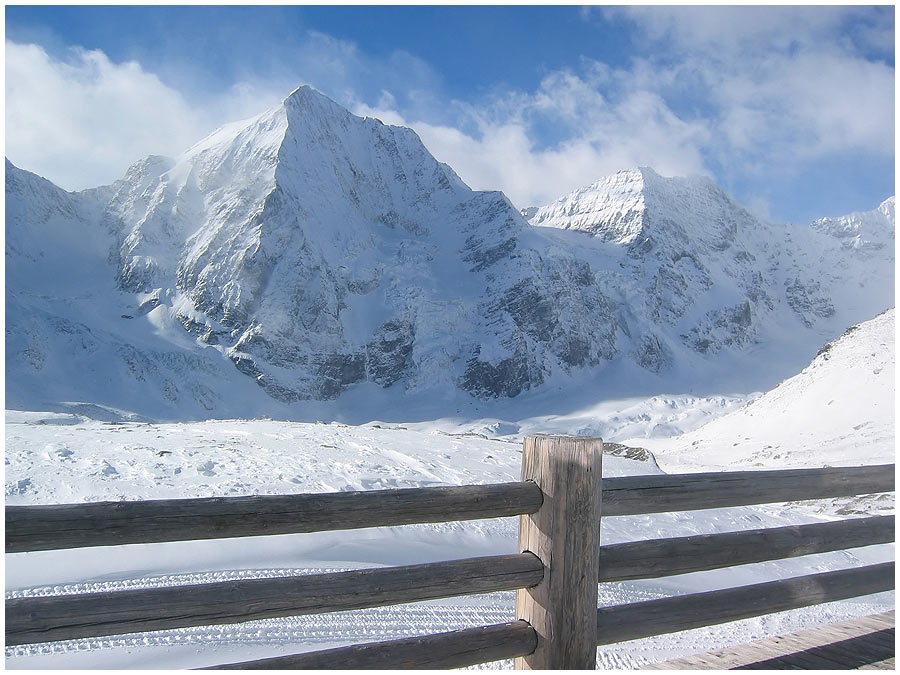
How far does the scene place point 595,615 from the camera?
10.9ft

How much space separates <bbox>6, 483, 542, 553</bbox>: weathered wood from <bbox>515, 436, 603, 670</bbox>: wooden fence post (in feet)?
0.38

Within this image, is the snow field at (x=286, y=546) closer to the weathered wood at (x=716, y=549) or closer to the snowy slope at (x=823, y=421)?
the weathered wood at (x=716, y=549)

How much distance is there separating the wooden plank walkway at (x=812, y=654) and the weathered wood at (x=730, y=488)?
2.69 feet

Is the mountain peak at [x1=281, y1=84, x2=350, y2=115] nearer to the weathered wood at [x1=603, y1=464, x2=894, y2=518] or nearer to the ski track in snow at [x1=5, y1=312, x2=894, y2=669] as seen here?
the ski track in snow at [x1=5, y1=312, x2=894, y2=669]

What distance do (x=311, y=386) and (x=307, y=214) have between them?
3825cm

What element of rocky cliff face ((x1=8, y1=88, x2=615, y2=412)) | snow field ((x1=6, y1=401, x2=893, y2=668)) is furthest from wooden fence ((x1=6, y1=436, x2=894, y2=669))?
rocky cliff face ((x1=8, y1=88, x2=615, y2=412))

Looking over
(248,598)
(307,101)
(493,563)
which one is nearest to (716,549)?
(493,563)

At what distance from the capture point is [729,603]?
368cm

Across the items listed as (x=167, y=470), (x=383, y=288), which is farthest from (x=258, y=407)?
(x=167, y=470)

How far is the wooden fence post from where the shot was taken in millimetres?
3215

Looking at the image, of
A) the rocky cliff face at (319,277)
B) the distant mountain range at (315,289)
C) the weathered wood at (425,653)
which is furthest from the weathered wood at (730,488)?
the rocky cliff face at (319,277)

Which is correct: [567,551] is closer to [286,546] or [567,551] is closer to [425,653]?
[425,653]

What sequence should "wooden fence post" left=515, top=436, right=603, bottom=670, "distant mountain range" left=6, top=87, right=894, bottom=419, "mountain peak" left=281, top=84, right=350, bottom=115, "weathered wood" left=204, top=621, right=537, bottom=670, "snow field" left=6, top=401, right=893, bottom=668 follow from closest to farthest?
"weathered wood" left=204, top=621, right=537, bottom=670 < "wooden fence post" left=515, top=436, right=603, bottom=670 < "snow field" left=6, top=401, right=893, bottom=668 < "distant mountain range" left=6, top=87, right=894, bottom=419 < "mountain peak" left=281, top=84, right=350, bottom=115

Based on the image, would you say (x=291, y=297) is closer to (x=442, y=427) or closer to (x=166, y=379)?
(x=166, y=379)
